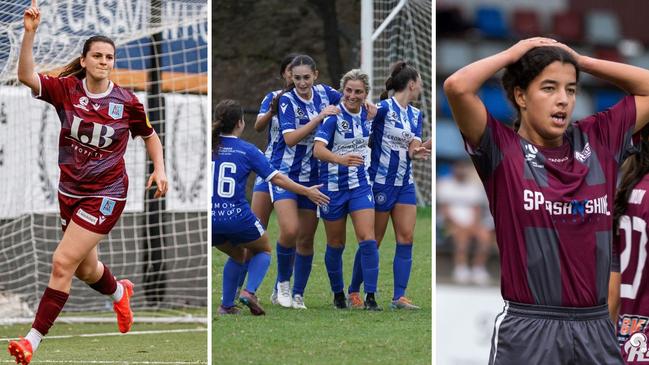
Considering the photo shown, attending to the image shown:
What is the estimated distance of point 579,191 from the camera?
286cm

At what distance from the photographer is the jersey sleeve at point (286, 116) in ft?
15.6

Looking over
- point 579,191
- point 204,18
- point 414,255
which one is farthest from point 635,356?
point 204,18

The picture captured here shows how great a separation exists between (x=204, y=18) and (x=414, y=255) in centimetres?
368

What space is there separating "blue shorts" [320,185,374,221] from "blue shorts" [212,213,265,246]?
0.99ft

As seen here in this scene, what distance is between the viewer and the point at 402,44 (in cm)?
496

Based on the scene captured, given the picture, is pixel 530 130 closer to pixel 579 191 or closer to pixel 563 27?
pixel 579 191

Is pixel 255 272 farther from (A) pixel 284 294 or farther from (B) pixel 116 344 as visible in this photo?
(B) pixel 116 344

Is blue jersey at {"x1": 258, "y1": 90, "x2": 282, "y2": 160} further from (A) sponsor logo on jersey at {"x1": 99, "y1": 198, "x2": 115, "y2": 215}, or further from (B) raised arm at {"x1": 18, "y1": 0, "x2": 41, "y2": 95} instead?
(B) raised arm at {"x1": 18, "y1": 0, "x2": 41, "y2": 95}

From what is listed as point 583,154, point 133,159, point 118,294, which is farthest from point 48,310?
point 133,159

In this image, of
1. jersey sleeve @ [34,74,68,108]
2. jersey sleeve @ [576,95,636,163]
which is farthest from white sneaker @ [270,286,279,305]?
jersey sleeve @ [576,95,636,163]

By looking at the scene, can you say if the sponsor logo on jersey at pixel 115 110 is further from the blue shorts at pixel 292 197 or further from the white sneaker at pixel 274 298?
the white sneaker at pixel 274 298

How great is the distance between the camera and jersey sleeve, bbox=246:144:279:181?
4.72 meters

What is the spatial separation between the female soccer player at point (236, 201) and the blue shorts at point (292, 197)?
6 centimetres

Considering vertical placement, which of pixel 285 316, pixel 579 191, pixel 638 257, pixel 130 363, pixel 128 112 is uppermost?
pixel 128 112
